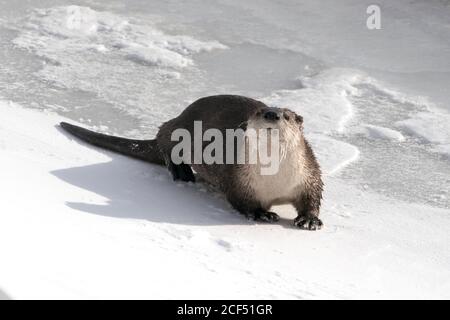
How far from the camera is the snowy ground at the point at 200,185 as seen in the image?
2637mm

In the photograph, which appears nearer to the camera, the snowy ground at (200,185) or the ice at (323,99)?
the snowy ground at (200,185)

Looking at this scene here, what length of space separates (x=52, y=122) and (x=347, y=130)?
1562 millimetres

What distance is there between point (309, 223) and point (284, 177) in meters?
0.21

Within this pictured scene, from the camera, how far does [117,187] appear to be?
3.73 m

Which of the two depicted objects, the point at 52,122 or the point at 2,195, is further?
the point at 52,122

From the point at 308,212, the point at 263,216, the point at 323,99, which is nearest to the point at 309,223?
the point at 308,212

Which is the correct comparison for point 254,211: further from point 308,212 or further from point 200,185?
point 200,185

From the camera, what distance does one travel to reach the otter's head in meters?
3.35

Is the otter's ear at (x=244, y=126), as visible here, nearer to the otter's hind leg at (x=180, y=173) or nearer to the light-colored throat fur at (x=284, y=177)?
the light-colored throat fur at (x=284, y=177)

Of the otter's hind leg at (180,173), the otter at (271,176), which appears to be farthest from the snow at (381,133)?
the otter's hind leg at (180,173)

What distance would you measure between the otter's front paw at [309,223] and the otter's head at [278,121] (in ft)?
1.04
